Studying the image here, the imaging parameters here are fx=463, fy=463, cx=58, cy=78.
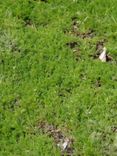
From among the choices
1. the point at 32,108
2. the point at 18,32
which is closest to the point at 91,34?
the point at 18,32

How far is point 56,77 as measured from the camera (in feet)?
19.9

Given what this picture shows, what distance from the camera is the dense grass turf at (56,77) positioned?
18.0 feet

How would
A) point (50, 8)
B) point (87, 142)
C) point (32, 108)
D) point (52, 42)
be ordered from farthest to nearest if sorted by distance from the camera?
point (50, 8), point (52, 42), point (32, 108), point (87, 142)

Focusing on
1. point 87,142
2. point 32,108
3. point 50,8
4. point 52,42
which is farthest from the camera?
point 50,8

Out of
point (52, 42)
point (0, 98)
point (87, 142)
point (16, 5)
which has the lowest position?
point (87, 142)

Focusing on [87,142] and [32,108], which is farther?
[32,108]

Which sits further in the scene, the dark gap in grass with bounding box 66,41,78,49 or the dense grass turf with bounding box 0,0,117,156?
the dark gap in grass with bounding box 66,41,78,49

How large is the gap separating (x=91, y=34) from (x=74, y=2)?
0.64 meters

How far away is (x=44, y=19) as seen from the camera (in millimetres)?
6836

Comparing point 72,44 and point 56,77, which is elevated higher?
point 72,44

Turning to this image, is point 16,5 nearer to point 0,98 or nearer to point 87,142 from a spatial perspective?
point 0,98

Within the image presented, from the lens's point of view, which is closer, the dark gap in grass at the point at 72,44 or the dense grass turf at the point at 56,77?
the dense grass turf at the point at 56,77

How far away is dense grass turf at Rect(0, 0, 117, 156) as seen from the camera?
5.50m

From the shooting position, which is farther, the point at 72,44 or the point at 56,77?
the point at 72,44
